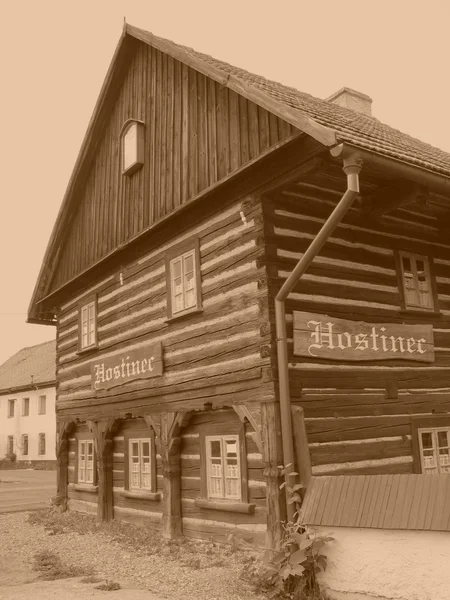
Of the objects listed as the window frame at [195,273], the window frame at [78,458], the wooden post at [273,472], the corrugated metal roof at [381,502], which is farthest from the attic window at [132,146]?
the corrugated metal roof at [381,502]

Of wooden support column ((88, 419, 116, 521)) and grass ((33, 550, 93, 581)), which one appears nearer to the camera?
grass ((33, 550, 93, 581))

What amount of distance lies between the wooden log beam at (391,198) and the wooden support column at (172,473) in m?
4.43

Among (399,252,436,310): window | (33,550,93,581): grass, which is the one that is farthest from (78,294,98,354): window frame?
(399,252,436,310): window

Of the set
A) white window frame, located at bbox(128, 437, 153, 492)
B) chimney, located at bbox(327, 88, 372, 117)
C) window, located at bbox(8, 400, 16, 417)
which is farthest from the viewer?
window, located at bbox(8, 400, 16, 417)

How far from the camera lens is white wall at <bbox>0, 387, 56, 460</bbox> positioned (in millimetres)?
39281

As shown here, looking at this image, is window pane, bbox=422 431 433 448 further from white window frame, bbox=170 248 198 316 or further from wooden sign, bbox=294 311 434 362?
white window frame, bbox=170 248 198 316

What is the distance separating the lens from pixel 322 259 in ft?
31.1

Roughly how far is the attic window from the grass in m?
7.26

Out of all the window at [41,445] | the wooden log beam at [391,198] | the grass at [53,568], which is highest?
the wooden log beam at [391,198]

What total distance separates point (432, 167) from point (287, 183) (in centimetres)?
192

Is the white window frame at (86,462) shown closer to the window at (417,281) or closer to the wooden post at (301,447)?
the wooden post at (301,447)

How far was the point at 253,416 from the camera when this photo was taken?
8.77 meters

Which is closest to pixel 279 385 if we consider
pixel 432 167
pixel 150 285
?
pixel 432 167

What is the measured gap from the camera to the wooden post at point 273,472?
26.7 feet
